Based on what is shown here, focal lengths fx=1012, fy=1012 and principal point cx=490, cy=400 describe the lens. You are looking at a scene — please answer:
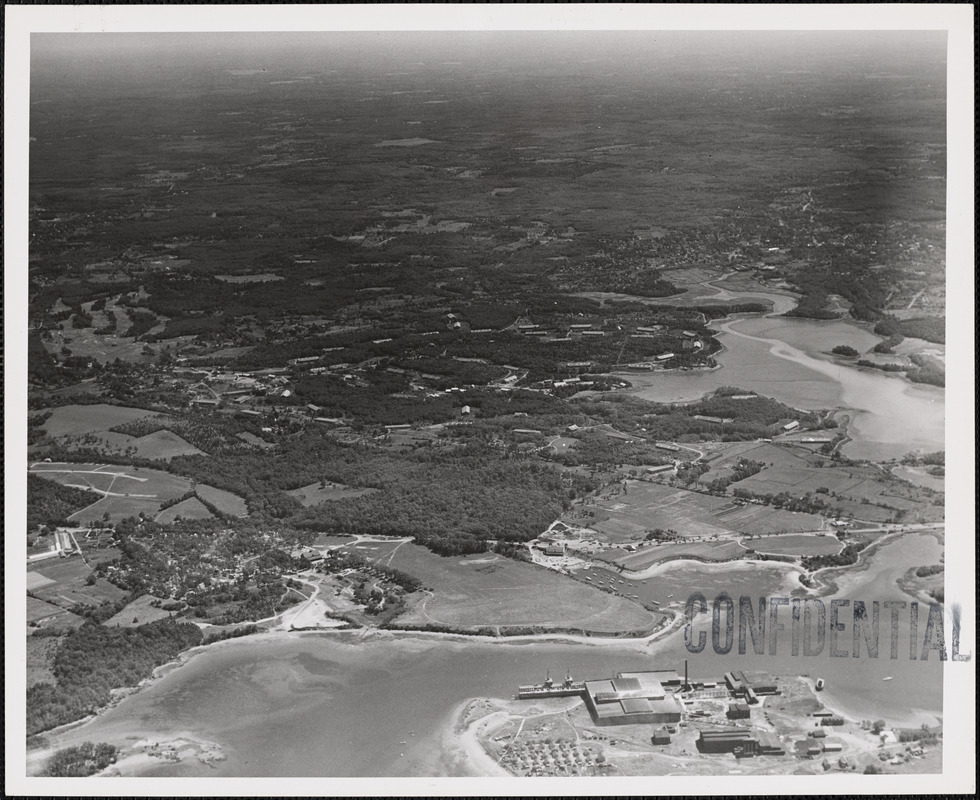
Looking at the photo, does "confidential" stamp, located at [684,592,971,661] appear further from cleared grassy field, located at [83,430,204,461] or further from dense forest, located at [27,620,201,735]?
cleared grassy field, located at [83,430,204,461]

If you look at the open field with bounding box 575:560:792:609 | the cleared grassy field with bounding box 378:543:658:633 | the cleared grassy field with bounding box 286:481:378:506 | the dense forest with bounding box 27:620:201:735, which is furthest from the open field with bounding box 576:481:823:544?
the dense forest with bounding box 27:620:201:735

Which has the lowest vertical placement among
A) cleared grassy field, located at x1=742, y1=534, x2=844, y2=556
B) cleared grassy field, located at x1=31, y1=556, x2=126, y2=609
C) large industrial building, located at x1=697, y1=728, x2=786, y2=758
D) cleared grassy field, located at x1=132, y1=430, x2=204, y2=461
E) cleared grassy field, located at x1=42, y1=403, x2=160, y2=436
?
large industrial building, located at x1=697, y1=728, x2=786, y2=758

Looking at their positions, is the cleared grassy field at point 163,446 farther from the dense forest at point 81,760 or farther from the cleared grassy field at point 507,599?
the dense forest at point 81,760

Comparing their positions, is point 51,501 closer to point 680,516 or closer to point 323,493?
point 323,493

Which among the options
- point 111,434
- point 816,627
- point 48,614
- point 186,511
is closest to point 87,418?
point 111,434

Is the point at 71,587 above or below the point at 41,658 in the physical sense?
above

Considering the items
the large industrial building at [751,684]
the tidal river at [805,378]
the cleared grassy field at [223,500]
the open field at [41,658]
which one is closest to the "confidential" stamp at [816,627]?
the large industrial building at [751,684]

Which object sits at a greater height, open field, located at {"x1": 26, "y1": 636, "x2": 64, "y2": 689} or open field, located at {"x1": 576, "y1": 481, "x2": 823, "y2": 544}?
open field, located at {"x1": 576, "y1": 481, "x2": 823, "y2": 544}
